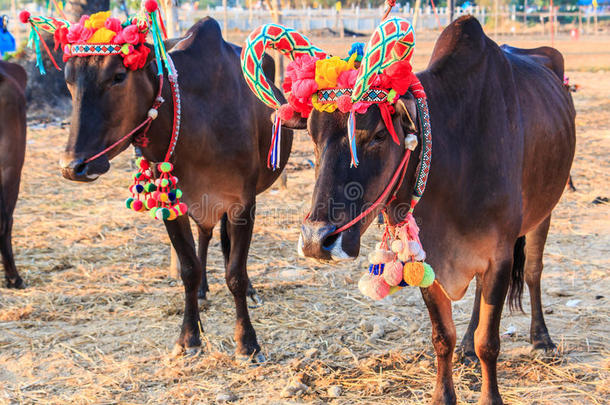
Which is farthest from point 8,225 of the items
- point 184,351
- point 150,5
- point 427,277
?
point 427,277

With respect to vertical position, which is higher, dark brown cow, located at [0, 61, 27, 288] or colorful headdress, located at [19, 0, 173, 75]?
colorful headdress, located at [19, 0, 173, 75]

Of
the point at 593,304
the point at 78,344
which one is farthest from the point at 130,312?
the point at 593,304

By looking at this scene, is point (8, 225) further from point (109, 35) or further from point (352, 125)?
point (352, 125)

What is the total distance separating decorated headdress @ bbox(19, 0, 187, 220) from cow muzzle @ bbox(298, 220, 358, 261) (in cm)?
168

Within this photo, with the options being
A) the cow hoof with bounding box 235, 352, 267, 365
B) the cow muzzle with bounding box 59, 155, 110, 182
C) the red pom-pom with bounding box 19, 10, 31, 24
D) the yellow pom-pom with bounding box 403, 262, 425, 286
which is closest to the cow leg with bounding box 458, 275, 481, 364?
the cow hoof with bounding box 235, 352, 267, 365

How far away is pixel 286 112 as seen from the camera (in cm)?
296

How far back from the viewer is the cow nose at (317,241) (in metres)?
2.62

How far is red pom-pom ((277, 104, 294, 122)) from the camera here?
2.95 meters

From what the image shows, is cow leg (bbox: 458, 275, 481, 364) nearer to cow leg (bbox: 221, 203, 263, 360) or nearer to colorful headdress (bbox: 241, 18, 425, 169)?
cow leg (bbox: 221, 203, 263, 360)

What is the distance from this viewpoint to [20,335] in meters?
4.79

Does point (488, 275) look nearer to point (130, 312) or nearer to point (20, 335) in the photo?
point (130, 312)

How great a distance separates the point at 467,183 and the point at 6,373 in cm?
304

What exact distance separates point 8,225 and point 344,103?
424 centimetres

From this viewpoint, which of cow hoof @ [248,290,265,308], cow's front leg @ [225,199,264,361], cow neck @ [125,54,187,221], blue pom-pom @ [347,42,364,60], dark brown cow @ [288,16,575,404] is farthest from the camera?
cow hoof @ [248,290,265,308]
